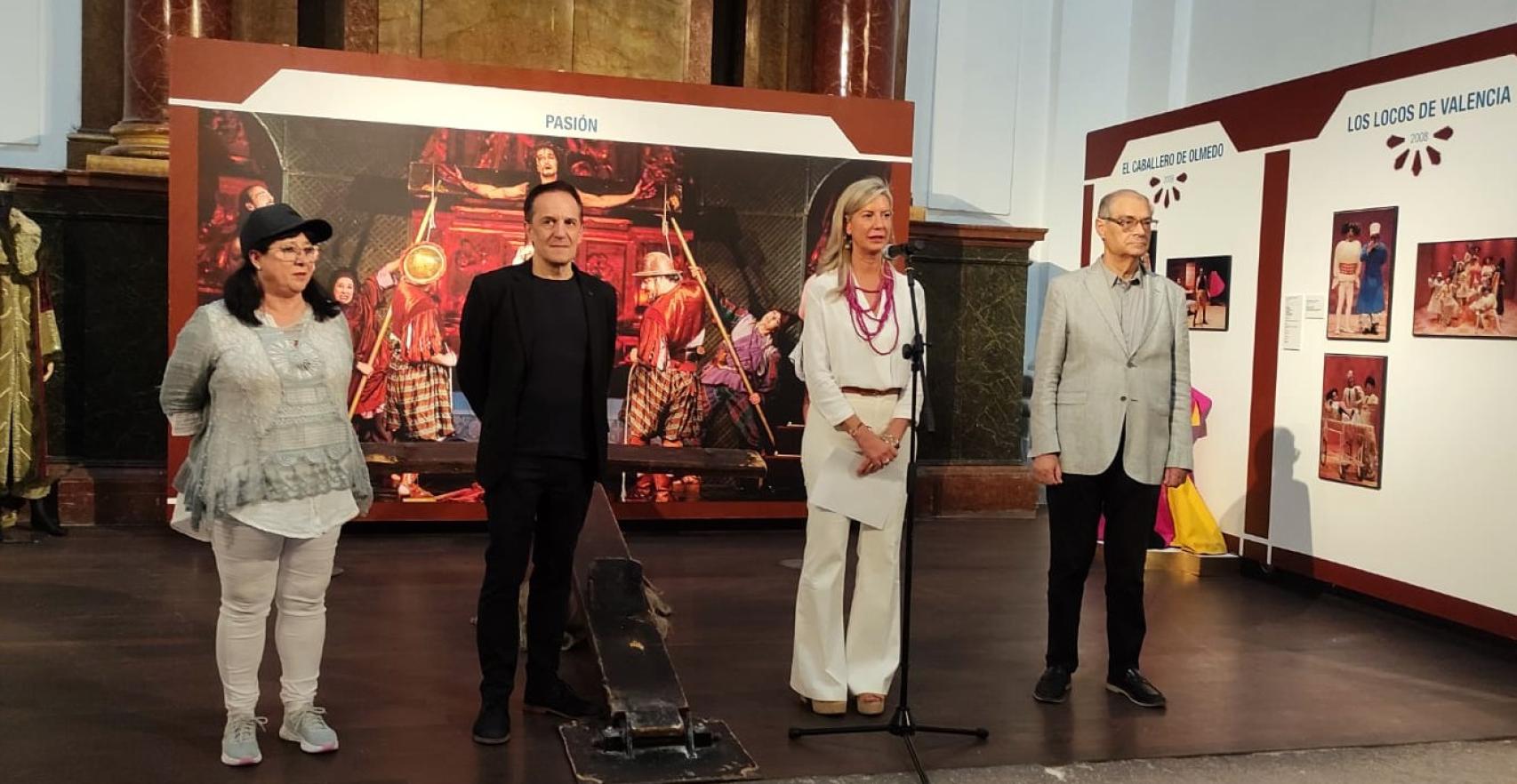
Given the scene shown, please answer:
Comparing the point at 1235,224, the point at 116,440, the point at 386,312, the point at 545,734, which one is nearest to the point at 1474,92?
the point at 1235,224

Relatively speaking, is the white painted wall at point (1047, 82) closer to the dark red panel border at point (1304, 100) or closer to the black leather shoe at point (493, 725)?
the dark red panel border at point (1304, 100)

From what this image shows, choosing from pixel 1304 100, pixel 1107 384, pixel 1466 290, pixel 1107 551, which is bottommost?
pixel 1107 551

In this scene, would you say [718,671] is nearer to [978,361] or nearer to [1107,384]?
[1107,384]

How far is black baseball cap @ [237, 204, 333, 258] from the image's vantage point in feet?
10.8

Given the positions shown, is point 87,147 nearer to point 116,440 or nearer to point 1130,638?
point 116,440

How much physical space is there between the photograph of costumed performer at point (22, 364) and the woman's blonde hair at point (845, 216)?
456 cm

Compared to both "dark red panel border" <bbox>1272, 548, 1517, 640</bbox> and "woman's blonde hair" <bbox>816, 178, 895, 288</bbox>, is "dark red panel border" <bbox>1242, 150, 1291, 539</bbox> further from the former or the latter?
"woman's blonde hair" <bbox>816, 178, 895, 288</bbox>

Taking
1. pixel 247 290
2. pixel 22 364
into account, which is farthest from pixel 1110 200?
pixel 22 364

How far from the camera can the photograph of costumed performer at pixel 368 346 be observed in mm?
6824

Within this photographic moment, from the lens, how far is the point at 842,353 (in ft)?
13.0

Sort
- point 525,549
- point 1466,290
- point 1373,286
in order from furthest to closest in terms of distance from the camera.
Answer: point 1373,286, point 1466,290, point 525,549

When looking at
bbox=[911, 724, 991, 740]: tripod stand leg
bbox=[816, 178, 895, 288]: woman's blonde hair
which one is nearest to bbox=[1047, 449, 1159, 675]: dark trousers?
bbox=[911, 724, 991, 740]: tripod stand leg

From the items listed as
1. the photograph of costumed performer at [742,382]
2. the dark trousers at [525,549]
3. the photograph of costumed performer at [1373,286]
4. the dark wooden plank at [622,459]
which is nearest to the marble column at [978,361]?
the photograph of costumed performer at [742,382]

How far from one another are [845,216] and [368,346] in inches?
147
